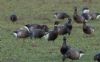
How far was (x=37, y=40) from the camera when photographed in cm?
1777

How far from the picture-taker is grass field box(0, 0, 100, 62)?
14.9 meters

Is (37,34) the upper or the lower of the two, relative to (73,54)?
lower

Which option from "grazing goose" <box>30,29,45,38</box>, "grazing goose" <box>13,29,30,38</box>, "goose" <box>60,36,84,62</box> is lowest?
"grazing goose" <box>30,29,45,38</box>

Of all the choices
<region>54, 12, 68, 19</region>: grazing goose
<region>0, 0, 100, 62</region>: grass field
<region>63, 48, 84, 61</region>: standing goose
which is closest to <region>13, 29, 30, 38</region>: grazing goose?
<region>0, 0, 100, 62</region>: grass field

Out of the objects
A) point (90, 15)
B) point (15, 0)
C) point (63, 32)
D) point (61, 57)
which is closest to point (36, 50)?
point (61, 57)

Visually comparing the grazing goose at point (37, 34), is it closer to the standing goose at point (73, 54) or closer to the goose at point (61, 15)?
the standing goose at point (73, 54)

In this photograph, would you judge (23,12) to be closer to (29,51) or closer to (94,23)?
(94,23)

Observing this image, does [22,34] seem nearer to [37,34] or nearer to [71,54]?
[37,34]

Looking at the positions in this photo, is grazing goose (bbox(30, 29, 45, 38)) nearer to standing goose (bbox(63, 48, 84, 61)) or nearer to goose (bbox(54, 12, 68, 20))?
standing goose (bbox(63, 48, 84, 61))

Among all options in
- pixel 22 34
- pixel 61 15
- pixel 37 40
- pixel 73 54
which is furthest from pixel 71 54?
pixel 61 15

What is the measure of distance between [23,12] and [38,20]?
293cm

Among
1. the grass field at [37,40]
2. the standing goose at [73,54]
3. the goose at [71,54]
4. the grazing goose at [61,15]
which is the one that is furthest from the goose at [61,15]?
the standing goose at [73,54]

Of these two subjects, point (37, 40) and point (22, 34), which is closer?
point (37, 40)

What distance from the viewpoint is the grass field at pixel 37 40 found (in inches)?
588
